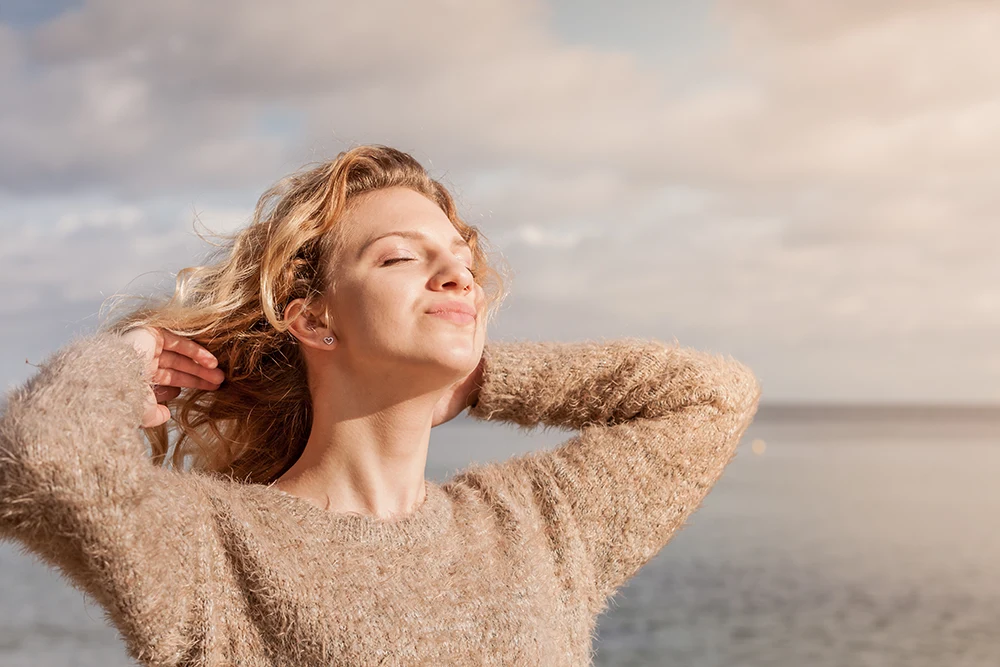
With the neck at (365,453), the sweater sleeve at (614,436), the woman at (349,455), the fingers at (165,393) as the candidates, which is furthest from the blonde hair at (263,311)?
the sweater sleeve at (614,436)

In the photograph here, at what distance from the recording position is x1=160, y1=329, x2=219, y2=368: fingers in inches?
88.6

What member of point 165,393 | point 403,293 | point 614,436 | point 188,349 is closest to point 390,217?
point 403,293

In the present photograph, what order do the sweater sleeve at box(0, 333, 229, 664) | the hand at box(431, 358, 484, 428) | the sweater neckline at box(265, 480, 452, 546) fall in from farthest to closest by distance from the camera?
the hand at box(431, 358, 484, 428), the sweater neckline at box(265, 480, 452, 546), the sweater sleeve at box(0, 333, 229, 664)

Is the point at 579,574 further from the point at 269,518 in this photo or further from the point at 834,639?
the point at 834,639

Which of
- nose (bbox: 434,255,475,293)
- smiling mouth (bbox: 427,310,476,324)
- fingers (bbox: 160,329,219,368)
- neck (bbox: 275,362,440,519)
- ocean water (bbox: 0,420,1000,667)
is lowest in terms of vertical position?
ocean water (bbox: 0,420,1000,667)

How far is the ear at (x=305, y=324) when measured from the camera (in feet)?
7.64

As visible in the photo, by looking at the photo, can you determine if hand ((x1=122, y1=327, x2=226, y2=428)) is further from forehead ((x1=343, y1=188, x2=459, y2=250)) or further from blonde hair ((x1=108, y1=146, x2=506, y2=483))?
forehead ((x1=343, y1=188, x2=459, y2=250))

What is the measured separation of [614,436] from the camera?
2.51 meters

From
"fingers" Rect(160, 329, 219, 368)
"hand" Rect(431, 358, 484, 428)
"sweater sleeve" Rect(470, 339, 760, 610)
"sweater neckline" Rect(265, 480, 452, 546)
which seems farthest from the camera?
"hand" Rect(431, 358, 484, 428)

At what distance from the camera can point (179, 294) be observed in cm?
234

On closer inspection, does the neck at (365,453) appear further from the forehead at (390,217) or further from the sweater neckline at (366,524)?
the forehead at (390,217)

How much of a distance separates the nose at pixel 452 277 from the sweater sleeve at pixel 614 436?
43cm

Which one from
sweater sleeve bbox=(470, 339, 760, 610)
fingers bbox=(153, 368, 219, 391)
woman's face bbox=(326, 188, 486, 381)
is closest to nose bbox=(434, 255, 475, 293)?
woman's face bbox=(326, 188, 486, 381)

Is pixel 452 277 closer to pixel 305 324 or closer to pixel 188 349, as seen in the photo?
pixel 305 324
